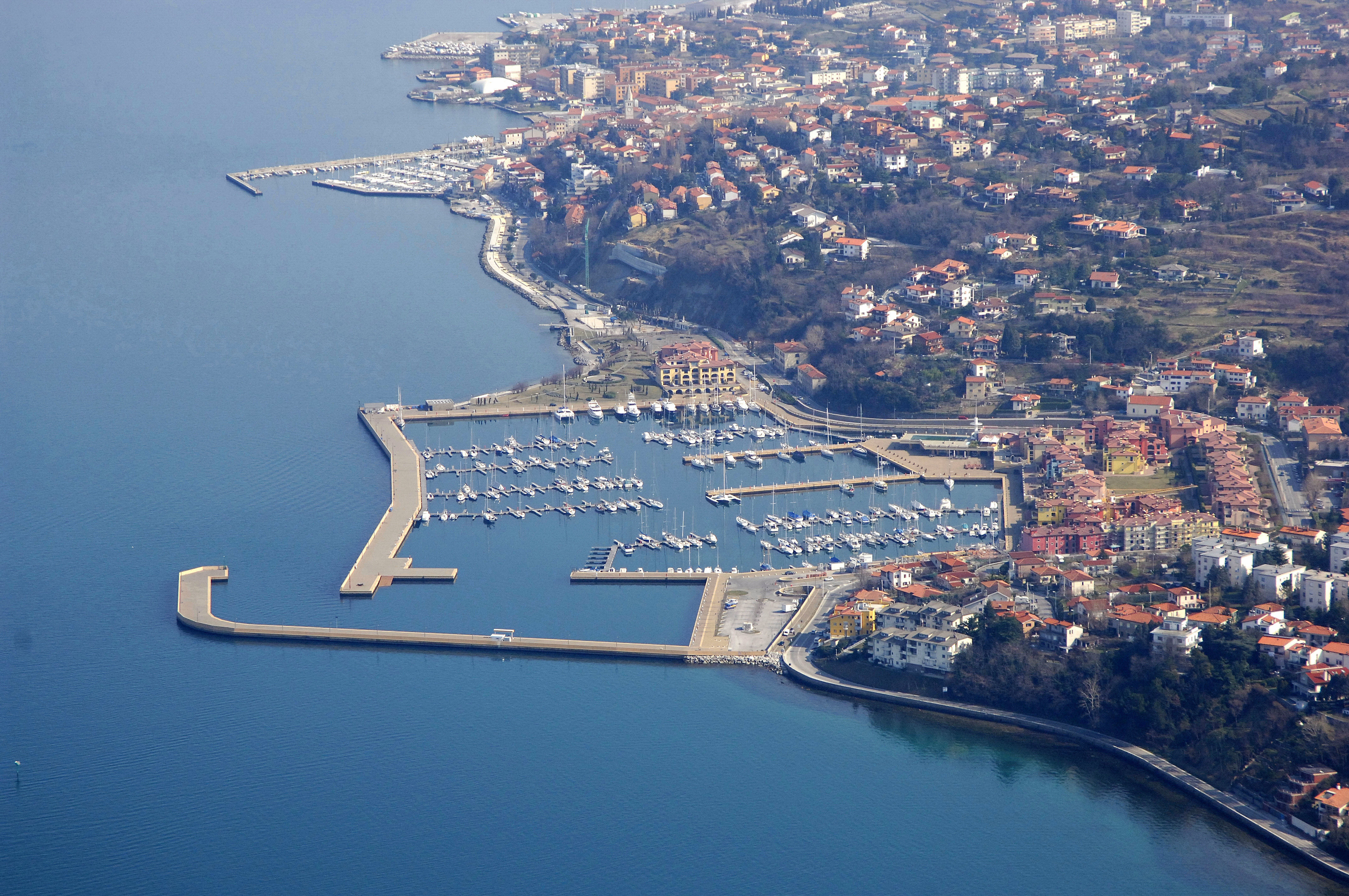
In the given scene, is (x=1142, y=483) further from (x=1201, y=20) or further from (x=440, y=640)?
(x=1201, y=20)

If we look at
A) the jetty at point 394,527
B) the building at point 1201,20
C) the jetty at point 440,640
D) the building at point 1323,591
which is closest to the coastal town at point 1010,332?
the building at point 1323,591

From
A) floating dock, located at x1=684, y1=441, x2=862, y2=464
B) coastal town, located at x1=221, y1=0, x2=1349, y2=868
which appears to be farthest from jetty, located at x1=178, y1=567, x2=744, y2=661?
floating dock, located at x1=684, y1=441, x2=862, y2=464

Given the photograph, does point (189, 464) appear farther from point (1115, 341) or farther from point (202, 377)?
point (1115, 341)

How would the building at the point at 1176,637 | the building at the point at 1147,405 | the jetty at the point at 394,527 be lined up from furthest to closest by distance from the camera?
the building at the point at 1147,405, the jetty at the point at 394,527, the building at the point at 1176,637

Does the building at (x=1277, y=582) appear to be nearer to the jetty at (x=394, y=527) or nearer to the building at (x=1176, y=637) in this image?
the building at (x=1176, y=637)

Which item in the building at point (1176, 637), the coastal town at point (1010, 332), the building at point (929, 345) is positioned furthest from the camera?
the building at point (929, 345)

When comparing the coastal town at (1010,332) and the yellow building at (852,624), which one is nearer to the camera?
the coastal town at (1010,332)

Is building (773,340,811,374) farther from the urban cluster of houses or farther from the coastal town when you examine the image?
the urban cluster of houses

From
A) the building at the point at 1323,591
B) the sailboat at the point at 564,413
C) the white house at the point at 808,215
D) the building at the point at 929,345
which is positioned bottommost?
the building at the point at 1323,591
